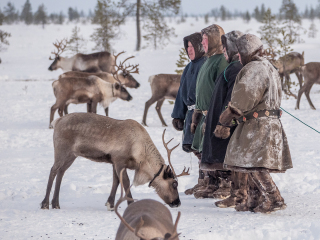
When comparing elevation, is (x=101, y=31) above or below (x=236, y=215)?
above

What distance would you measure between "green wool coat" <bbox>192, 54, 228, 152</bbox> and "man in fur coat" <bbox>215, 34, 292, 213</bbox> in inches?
25.1

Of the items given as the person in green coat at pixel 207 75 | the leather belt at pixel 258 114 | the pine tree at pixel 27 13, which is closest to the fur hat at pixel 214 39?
the person in green coat at pixel 207 75

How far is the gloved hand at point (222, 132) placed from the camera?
3982 mm

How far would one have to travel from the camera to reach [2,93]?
48.1ft

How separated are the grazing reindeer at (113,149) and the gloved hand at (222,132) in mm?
611

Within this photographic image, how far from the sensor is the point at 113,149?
457 centimetres

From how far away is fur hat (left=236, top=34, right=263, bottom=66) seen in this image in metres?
3.98

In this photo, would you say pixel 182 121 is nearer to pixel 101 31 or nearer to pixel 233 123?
pixel 233 123

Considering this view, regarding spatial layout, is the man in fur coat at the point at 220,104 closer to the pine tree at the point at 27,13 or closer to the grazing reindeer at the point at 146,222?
the grazing reindeer at the point at 146,222

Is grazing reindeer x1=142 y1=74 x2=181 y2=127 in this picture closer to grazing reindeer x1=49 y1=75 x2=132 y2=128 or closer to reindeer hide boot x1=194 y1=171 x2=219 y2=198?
grazing reindeer x1=49 y1=75 x2=132 y2=128

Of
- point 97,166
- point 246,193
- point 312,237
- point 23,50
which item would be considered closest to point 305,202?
point 246,193

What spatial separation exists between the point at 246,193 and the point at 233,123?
0.78m

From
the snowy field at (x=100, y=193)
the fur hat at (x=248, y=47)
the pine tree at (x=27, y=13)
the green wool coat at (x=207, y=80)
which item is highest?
the pine tree at (x=27, y=13)

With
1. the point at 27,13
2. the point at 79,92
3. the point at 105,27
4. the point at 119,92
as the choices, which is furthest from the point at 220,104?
the point at 27,13
